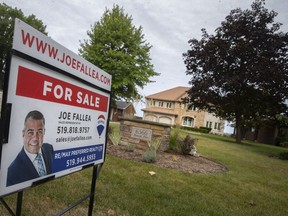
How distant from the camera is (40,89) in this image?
1837 mm

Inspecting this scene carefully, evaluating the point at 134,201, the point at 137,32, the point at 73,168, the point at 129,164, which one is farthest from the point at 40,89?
the point at 137,32

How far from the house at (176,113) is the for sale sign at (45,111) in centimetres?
4961

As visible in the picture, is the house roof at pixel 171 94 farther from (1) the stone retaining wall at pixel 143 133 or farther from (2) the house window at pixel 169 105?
(1) the stone retaining wall at pixel 143 133

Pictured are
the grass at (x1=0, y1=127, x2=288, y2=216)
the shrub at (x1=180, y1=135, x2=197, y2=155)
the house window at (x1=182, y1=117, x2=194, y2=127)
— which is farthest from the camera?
the house window at (x1=182, y1=117, x2=194, y2=127)

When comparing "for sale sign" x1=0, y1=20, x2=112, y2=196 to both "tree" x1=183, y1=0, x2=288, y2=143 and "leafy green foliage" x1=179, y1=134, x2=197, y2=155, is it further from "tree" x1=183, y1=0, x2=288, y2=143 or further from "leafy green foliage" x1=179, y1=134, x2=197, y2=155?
"tree" x1=183, y1=0, x2=288, y2=143

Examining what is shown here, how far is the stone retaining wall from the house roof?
1680 inches

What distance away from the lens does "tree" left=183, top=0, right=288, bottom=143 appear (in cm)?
2269

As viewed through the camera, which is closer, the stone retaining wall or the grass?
the grass

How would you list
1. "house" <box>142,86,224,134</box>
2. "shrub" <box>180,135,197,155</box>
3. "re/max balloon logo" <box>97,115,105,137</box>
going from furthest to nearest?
"house" <box>142,86,224,134</box> < "shrub" <box>180,135,197,155</box> < "re/max balloon logo" <box>97,115,105,137</box>

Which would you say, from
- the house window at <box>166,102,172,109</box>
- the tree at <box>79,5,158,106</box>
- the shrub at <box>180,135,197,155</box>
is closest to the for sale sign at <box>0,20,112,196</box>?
the shrub at <box>180,135,197,155</box>

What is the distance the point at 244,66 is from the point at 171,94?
30.7 meters

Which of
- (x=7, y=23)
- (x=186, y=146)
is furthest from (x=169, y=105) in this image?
(x=186, y=146)

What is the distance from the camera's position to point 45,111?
75.0 inches

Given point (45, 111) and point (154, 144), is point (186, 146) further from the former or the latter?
point (45, 111)
